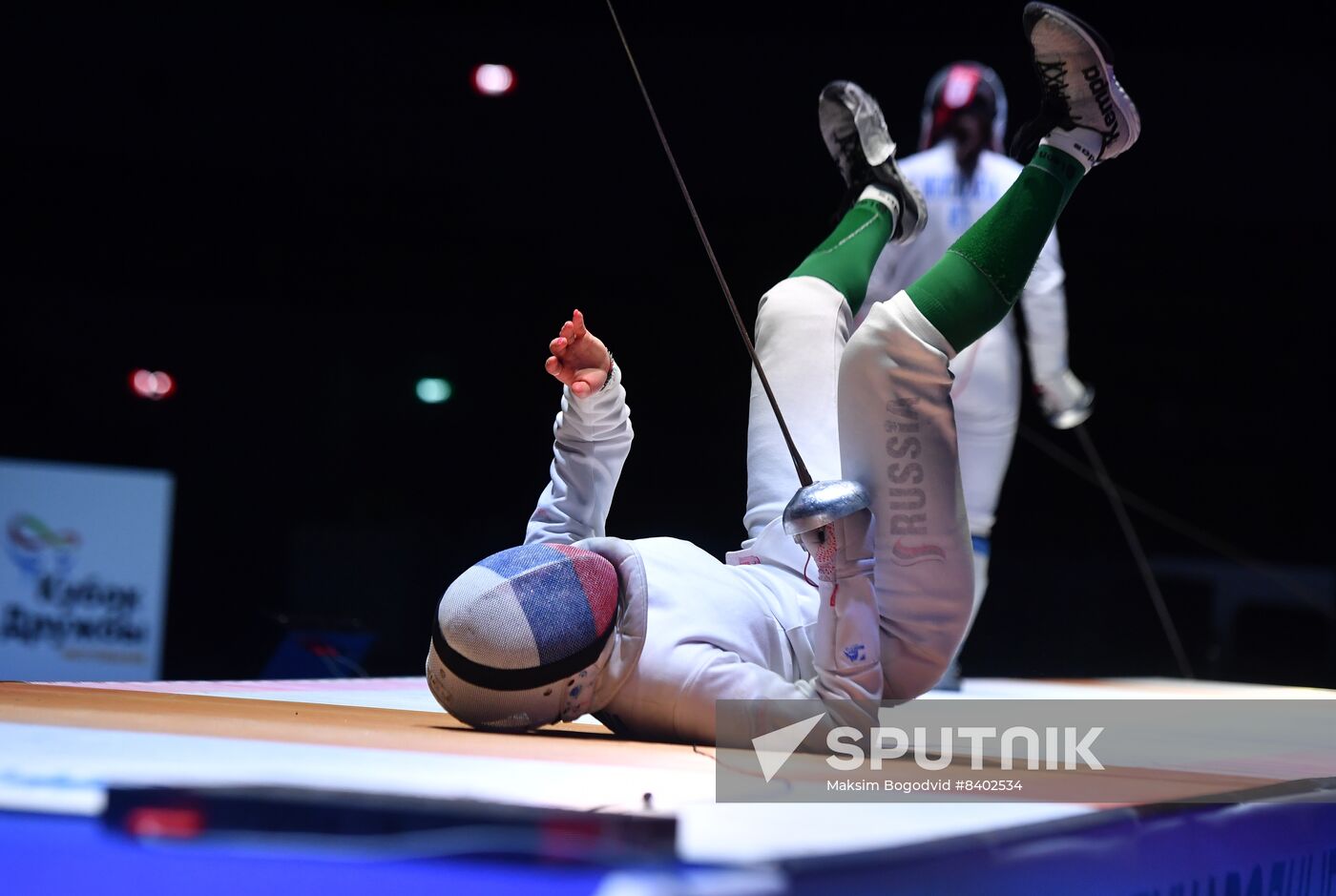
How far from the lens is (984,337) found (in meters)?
1.99

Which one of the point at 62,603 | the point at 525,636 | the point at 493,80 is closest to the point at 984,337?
the point at 525,636

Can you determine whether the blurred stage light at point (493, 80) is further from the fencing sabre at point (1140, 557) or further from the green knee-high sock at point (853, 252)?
the green knee-high sock at point (853, 252)

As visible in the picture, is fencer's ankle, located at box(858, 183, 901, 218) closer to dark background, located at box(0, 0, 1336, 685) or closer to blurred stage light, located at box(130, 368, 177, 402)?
dark background, located at box(0, 0, 1336, 685)

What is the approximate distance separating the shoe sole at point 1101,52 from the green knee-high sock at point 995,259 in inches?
2.4

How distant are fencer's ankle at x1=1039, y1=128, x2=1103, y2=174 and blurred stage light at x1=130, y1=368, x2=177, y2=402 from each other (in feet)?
10.4

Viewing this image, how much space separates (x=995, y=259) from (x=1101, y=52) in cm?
20

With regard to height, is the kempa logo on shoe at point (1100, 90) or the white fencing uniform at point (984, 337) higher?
the white fencing uniform at point (984, 337)

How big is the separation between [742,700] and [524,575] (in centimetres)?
18

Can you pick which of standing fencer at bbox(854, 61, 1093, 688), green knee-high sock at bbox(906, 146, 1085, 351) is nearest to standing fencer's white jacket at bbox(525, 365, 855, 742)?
green knee-high sock at bbox(906, 146, 1085, 351)

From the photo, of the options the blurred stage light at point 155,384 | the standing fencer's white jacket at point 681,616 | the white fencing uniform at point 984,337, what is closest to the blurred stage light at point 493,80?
the blurred stage light at point 155,384

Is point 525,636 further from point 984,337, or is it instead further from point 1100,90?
point 984,337

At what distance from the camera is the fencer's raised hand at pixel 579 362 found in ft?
4.03

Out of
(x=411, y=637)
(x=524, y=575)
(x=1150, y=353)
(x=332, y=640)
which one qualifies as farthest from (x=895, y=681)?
(x=1150, y=353)

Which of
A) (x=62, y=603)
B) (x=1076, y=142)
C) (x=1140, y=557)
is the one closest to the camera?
(x=1076, y=142)
